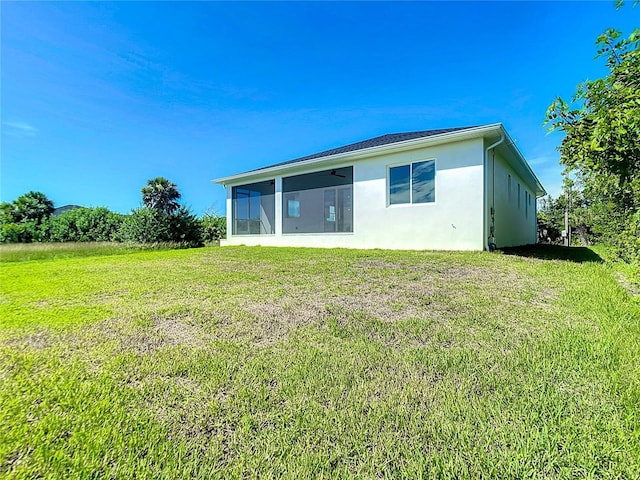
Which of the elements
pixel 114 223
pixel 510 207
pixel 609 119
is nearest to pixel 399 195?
pixel 510 207

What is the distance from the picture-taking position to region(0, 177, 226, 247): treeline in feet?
45.2

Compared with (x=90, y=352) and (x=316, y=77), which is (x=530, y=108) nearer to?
(x=316, y=77)

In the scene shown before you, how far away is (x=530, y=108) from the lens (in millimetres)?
11484

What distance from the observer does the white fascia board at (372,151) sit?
723cm

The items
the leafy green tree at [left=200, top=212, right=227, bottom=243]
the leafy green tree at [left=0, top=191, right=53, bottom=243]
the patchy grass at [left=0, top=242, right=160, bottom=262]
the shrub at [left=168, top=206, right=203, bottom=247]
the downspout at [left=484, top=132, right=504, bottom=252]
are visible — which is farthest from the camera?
the leafy green tree at [left=0, top=191, right=53, bottom=243]

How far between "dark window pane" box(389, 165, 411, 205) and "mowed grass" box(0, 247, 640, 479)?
5.28m

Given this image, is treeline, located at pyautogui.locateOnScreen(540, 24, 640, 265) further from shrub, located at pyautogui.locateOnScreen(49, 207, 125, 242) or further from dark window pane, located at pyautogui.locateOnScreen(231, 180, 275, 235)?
shrub, located at pyautogui.locateOnScreen(49, 207, 125, 242)

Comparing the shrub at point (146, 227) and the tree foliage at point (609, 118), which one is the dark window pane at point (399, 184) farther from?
the shrub at point (146, 227)

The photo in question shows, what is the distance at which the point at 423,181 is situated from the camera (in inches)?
330

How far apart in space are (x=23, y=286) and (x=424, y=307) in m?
6.37

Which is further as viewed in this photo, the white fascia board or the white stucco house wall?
the white stucco house wall

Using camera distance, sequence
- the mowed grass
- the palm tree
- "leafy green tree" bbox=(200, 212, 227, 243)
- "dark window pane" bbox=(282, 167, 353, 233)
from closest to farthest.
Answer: the mowed grass, "dark window pane" bbox=(282, 167, 353, 233), "leafy green tree" bbox=(200, 212, 227, 243), the palm tree

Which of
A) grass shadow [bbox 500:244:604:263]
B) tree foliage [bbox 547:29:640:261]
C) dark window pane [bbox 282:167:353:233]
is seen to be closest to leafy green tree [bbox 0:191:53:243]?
dark window pane [bbox 282:167:353:233]

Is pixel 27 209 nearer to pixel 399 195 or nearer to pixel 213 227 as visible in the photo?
pixel 213 227
